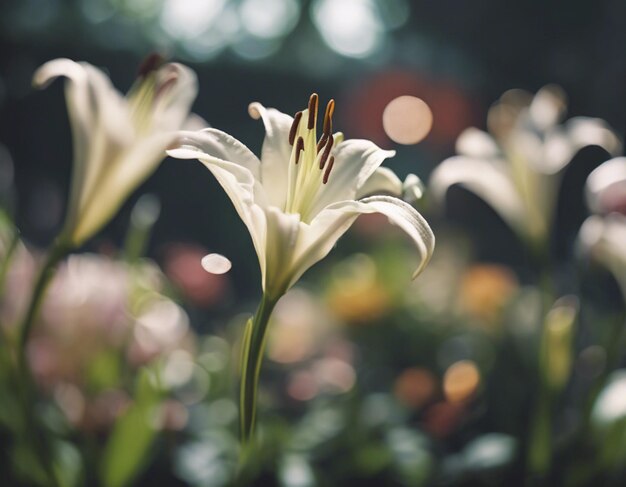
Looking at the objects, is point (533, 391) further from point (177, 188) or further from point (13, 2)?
point (13, 2)

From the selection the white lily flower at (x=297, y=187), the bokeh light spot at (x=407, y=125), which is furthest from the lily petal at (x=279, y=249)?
the bokeh light spot at (x=407, y=125)

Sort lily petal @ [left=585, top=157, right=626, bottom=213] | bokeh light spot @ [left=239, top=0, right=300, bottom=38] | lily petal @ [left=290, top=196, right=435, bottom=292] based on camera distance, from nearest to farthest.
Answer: lily petal @ [left=290, top=196, right=435, bottom=292] → lily petal @ [left=585, top=157, right=626, bottom=213] → bokeh light spot @ [left=239, top=0, right=300, bottom=38]

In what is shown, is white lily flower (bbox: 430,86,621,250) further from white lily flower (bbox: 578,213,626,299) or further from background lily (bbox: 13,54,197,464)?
background lily (bbox: 13,54,197,464)

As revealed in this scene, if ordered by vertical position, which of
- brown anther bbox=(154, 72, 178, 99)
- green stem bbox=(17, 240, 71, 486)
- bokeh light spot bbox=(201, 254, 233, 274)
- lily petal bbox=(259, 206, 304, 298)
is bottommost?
green stem bbox=(17, 240, 71, 486)

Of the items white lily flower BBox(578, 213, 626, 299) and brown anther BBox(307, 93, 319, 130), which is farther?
white lily flower BBox(578, 213, 626, 299)

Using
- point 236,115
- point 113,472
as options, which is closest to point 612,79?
point 113,472

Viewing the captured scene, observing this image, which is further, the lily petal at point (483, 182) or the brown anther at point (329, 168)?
the lily petal at point (483, 182)

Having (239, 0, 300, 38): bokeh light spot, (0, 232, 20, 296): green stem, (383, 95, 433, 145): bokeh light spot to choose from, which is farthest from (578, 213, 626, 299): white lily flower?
(239, 0, 300, 38): bokeh light spot

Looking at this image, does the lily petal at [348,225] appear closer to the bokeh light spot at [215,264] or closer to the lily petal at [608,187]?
the bokeh light spot at [215,264]
